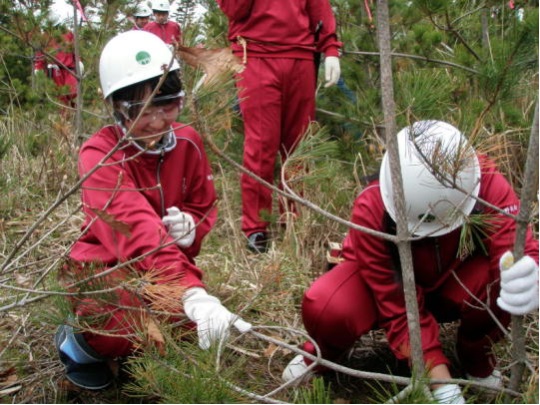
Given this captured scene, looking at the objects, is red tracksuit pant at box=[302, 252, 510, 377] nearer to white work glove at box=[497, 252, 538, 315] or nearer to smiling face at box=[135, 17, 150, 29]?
white work glove at box=[497, 252, 538, 315]

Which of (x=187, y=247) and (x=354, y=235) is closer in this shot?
(x=354, y=235)

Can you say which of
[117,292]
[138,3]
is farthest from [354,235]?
[138,3]

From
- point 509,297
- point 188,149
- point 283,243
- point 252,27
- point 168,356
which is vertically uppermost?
point 252,27

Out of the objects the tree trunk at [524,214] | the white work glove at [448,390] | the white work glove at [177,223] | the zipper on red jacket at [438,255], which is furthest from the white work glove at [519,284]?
the white work glove at [177,223]

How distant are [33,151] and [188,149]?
88.8 inches

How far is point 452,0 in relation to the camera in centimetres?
254

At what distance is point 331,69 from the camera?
350 centimetres

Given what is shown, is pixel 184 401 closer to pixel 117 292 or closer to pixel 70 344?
pixel 117 292

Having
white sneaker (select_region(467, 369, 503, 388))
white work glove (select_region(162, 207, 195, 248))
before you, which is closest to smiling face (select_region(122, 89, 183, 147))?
white work glove (select_region(162, 207, 195, 248))

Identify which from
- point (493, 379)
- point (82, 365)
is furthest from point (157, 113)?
point (493, 379)

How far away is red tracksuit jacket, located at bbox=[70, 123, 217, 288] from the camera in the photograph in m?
1.89

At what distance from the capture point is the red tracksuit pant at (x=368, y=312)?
7.00 feet

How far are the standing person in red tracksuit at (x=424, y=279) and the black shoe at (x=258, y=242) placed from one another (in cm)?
114

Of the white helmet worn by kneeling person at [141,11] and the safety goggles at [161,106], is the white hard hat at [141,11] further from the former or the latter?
the safety goggles at [161,106]
